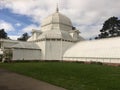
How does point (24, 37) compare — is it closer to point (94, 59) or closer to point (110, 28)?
point (110, 28)

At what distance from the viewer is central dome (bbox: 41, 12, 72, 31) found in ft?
172

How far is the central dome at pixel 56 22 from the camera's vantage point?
52.5 m

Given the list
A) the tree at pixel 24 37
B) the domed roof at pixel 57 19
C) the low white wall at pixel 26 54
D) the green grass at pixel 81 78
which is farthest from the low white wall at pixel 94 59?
the tree at pixel 24 37

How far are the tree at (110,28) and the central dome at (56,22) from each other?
21.3m

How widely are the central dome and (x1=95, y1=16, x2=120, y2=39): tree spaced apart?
21.3 metres

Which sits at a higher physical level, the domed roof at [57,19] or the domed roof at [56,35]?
the domed roof at [57,19]

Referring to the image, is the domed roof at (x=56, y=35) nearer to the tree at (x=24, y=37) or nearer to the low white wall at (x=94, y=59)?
the low white wall at (x=94, y=59)

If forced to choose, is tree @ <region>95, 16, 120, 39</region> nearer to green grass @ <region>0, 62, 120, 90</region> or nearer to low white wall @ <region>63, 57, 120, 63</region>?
low white wall @ <region>63, 57, 120, 63</region>

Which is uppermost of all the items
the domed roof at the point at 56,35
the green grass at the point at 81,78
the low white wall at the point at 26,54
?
the domed roof at the point at 56,35

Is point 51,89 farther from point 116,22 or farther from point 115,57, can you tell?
point 116,22

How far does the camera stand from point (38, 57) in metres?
46.9

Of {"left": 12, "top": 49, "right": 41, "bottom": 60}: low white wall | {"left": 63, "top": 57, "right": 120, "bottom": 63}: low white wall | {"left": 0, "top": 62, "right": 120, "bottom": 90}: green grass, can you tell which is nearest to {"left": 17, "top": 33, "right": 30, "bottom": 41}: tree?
{"left": 12, "top": 49, "right": 41, "bottom": 60}: low white wall

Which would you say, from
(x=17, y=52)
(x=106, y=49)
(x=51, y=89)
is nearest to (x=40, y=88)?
(x=51, y=89)

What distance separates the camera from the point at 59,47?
4616 cm
